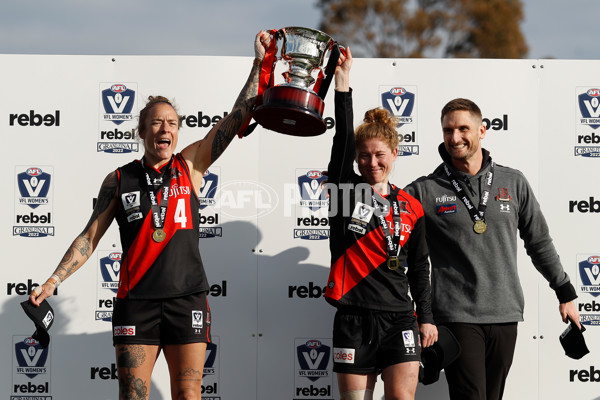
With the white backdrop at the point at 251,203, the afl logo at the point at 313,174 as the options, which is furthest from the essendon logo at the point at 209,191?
the afl logo at the point at 313,174

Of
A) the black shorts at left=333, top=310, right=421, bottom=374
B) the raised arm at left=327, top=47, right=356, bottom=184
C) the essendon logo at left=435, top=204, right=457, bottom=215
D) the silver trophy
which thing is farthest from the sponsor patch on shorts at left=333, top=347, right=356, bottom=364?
the silver trophy

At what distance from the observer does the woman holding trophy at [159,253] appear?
10.2 feet

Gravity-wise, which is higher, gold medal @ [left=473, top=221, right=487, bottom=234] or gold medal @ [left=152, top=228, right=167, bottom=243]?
gold medal @ [left=473, top=221, right=487, bottom=234]

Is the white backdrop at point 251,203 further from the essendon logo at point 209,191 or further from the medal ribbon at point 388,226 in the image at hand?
the medal ribbon at point 388,226

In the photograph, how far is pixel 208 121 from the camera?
4531 millimetres

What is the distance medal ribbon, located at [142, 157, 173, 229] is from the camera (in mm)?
3172

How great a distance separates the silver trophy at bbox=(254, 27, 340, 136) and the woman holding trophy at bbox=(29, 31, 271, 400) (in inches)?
6.7

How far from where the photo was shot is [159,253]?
3.14 meters

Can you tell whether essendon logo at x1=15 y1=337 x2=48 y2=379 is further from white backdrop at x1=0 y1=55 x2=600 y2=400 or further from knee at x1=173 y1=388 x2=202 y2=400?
knee at x1=173 y1=388 x2=202 y2=400

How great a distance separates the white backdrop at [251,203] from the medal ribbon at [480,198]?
33.2 inches

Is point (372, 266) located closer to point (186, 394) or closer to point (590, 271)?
point (186, 394)

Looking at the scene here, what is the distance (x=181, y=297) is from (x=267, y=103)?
100 cm

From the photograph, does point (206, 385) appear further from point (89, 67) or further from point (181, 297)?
point (89, 67)

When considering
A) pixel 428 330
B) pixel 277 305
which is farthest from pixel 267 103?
pixel 277 305
